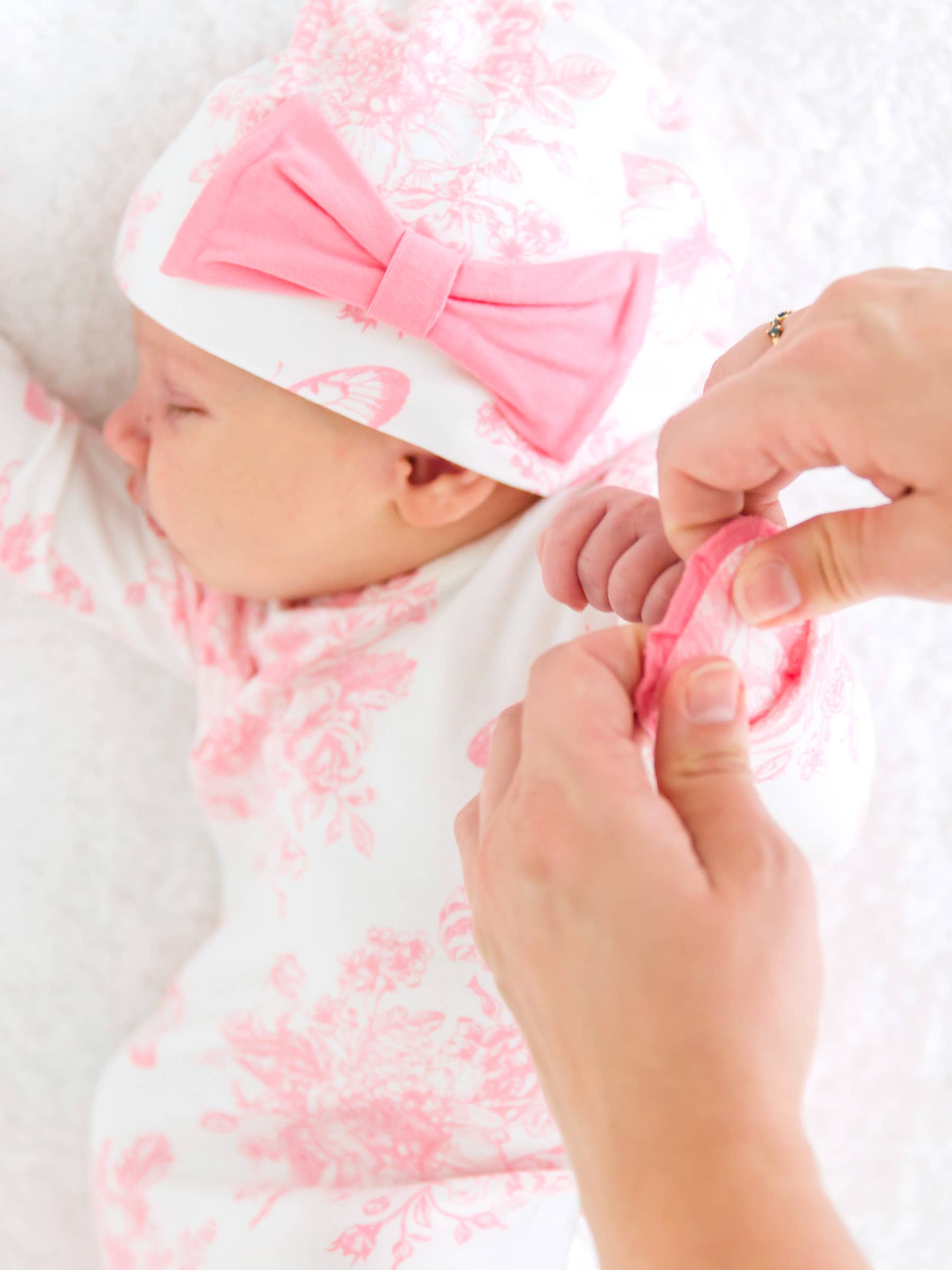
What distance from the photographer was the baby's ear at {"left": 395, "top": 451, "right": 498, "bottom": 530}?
111 centimetres

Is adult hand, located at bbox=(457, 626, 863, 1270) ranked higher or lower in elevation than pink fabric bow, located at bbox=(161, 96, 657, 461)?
lower

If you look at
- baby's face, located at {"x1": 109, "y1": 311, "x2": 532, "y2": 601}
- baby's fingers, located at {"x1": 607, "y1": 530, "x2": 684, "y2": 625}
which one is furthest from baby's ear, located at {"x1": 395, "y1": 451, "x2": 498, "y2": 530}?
baby's fingers, located at {"x1": 607, "y1": 530, "x2": 684, "y2": 625}

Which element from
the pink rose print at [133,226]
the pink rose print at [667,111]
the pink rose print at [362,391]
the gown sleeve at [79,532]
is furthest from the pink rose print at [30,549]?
the pink rose print at [667,111]

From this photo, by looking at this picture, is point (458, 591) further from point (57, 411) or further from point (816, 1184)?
point (816, 1184)

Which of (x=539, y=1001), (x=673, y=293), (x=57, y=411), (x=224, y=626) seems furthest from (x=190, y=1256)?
(x=673, y=293)

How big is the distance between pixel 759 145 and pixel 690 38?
138mm

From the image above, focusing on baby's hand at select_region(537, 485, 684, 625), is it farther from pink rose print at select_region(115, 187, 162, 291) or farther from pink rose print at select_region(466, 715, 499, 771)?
pink rose print at select_region(115, 187, 162, 291)

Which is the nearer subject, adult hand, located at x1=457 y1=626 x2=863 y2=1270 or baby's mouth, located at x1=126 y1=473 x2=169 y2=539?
adult hand, located at x1=457 y1=626 x2=863 y2=1270

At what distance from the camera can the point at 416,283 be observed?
0.98 meters

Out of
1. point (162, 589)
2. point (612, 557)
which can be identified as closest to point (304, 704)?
point (162, 589)

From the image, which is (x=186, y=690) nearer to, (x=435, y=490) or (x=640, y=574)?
(x=435, y=490)

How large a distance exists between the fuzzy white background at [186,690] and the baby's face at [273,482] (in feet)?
0.68

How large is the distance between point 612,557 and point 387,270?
1.02 feet

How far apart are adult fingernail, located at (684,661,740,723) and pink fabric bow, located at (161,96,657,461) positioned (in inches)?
18.1
